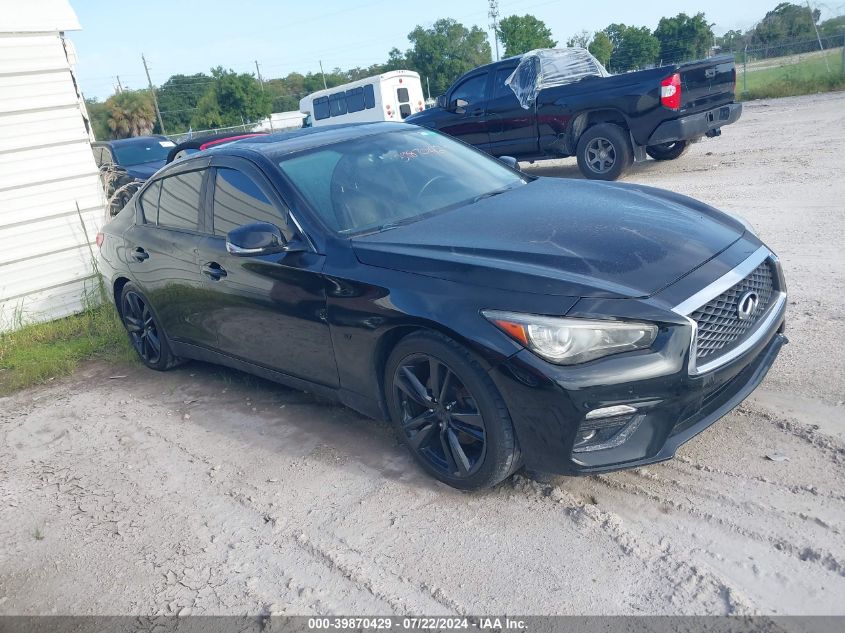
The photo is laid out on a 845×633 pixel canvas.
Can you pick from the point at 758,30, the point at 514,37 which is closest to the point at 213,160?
the point at 758,30

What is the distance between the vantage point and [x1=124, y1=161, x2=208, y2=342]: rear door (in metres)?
4.89

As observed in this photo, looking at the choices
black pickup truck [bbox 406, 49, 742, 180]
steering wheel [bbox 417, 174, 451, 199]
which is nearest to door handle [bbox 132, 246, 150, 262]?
steering wheel [bbox 417, 174, 451, 199]

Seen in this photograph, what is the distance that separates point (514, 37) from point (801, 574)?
58.1 meters

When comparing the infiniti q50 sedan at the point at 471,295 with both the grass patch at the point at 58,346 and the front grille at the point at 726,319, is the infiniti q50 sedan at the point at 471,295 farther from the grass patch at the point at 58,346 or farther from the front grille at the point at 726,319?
the grass patch at the point at 58,346

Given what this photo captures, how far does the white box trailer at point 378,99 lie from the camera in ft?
87.6

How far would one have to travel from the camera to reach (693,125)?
990 centimetres

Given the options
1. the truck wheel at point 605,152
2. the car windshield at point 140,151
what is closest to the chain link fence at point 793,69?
the truck wheel at point 605,152

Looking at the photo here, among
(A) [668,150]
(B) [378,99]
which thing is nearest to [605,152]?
(A) [668,150]

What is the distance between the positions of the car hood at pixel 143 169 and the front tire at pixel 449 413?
11.4 meters

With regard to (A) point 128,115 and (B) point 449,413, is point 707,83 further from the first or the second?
(A) point 128,115

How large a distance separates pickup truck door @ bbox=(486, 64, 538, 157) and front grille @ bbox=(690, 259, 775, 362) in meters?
8.12

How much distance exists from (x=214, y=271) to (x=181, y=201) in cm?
74

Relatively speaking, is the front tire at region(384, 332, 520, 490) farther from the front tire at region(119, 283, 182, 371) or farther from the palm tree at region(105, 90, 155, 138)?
the palm tree at region(105, 90, 155, 138)

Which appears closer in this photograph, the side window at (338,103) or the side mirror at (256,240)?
the side mirror at (256,240)
